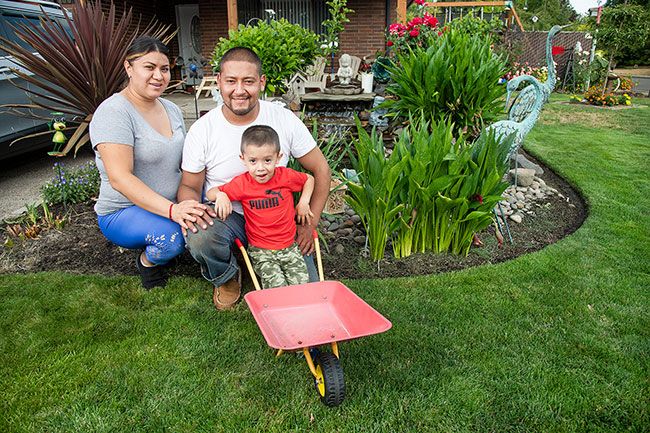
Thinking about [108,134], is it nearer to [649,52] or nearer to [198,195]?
[198,195]

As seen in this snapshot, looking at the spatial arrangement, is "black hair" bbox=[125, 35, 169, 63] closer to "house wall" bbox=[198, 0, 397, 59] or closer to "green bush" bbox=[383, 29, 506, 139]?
"green bush" bbox=[383, 29, 506, 139]

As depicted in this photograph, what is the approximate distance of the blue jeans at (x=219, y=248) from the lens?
268 cm

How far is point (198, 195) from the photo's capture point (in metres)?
2.86

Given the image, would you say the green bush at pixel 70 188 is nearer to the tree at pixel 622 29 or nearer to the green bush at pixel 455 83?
the green bush at pixel 455 83

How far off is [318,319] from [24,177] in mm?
4646

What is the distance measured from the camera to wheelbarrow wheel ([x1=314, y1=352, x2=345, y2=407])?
203 centimetres

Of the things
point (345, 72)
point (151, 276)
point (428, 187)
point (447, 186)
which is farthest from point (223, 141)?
point (345, 72)

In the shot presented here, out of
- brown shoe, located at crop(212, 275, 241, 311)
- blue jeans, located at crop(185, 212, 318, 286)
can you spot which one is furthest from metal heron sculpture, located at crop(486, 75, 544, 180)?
brown shoe, located at crop(212, 275, 241, 311)

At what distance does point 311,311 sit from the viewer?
95.7 inches

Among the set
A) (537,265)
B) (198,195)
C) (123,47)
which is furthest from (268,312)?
(123,47)

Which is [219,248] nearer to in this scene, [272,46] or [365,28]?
[272,46]

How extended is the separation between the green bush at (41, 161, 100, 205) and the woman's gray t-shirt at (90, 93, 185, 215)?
5.13 ft

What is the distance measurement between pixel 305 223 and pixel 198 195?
2.04 feet

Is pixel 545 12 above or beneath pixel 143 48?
above
